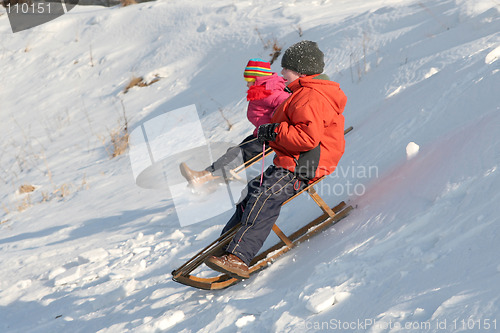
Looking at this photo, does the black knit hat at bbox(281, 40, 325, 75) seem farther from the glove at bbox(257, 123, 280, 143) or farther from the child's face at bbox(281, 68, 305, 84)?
the glove at bbox(257, 123, 280, 143)

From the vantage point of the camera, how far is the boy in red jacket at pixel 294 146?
283 cm

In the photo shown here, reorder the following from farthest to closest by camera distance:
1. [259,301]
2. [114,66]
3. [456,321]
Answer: [114,66]
[259,301]
[456,321]

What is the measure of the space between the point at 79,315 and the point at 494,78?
10.7 ft

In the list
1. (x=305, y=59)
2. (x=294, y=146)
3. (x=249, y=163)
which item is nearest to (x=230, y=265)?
(x=294, y=146)

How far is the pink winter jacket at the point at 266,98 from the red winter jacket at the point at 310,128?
3.18 feet

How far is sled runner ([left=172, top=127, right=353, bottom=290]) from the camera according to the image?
10.0ft

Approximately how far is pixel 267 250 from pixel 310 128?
934 mm

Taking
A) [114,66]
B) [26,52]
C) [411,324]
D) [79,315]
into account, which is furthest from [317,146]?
[26,52]

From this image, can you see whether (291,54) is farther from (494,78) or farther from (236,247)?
(494,78)

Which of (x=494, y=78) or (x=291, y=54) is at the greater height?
(x=291, y=54)

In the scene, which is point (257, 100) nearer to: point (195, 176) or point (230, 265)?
point (195, 176)

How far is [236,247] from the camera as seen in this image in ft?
9.48

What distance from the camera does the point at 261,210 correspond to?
294 centimetres

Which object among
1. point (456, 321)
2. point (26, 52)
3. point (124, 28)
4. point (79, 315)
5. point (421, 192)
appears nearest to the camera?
point (456, 321)
